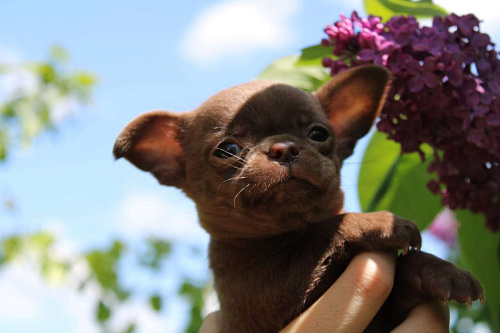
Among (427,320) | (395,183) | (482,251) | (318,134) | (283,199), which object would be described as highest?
(318,134)

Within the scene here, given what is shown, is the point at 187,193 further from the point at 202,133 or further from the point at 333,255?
the point at 333,255

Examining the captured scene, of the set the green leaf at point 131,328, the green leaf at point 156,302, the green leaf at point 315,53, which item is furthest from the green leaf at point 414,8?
the green leaf at point 131,328

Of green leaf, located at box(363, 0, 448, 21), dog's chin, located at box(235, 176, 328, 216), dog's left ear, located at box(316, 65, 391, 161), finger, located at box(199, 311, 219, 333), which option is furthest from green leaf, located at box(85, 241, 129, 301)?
green leaf, located at box(363, 0, 448, 21)

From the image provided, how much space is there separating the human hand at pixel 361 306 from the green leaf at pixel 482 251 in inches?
37.3

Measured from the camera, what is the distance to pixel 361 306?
2494 millimetres

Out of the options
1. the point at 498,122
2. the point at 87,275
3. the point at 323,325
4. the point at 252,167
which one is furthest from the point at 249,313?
the point at 87,275

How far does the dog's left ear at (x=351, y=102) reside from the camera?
2934 millimetres

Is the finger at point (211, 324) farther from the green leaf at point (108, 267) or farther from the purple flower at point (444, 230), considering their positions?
the purple flower at point (444, 230)

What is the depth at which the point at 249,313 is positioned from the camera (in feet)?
9.14

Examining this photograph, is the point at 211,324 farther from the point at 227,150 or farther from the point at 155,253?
the point at 155,253

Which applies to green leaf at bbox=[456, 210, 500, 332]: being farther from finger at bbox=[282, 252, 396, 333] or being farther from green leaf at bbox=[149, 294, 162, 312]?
green leaf at bbox=[149, 294, 162, 312]

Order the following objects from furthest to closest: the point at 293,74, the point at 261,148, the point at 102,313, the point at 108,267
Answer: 1. the point at 108,267
2. the point at 102,313
3. the point at 293,74
4. the point at 261,148

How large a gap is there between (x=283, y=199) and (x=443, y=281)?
803mm

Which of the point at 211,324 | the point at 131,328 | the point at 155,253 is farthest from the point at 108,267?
the point at 211,324
